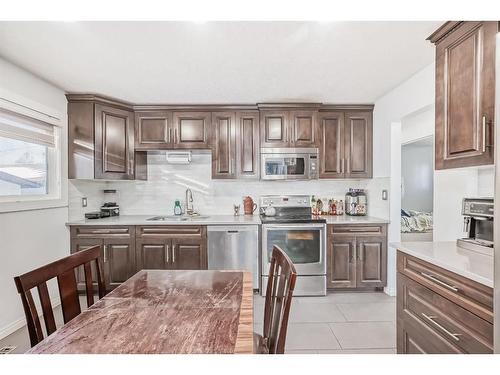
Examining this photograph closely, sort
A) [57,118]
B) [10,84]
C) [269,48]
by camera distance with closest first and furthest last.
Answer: [269,48] → [10,84] → [57,118]

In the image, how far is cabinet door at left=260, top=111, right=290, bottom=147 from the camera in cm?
354

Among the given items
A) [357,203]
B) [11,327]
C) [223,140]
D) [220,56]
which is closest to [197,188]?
[223,140]

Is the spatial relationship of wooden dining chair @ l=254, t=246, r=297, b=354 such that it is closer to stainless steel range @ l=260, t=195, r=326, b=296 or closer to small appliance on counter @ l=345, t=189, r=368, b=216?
stainless steel range @ l=260, t=195, r=326, b=296

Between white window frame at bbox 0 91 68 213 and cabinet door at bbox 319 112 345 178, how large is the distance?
3.02 m

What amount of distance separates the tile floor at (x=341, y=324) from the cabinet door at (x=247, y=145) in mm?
1507

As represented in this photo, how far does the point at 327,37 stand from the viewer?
6.49 feet

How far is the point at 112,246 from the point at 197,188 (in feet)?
4.23

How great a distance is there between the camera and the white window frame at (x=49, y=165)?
94.7 inches

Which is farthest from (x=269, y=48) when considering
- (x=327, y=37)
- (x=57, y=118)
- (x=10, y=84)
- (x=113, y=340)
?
(x=57, y=118)

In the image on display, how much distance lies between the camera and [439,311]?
1.42 metres

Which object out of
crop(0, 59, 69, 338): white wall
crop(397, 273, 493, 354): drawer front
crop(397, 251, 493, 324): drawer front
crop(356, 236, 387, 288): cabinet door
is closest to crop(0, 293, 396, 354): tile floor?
crop(356, 236, 387, 288): cabinet door

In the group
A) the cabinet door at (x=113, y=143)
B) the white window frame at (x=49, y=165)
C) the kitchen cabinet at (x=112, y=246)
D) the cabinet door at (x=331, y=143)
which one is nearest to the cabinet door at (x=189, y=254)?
the kitchen cabinet at (x=112, y=246)
